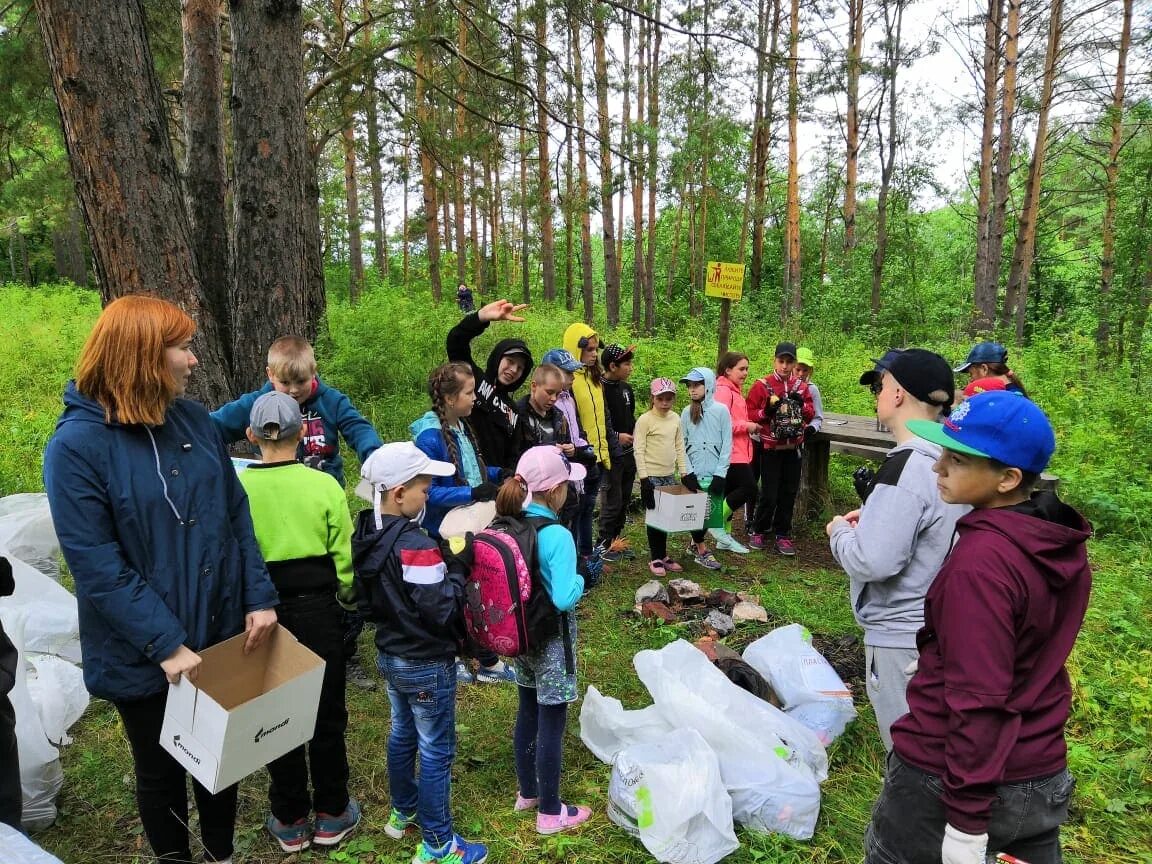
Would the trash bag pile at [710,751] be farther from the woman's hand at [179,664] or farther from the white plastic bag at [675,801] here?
the woman's hand at [179,664]

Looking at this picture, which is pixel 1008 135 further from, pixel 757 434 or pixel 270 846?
pixel 270 846

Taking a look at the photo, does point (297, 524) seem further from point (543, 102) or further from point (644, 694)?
point (543, 102)

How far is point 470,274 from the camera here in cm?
2956

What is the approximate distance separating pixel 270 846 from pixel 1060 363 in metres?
11.1

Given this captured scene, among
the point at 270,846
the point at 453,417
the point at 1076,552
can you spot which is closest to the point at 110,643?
the point at 270,846

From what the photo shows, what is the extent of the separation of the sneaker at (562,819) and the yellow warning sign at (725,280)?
5.50 m

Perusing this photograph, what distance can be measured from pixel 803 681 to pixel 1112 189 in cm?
1675

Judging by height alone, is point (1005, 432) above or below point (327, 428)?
above

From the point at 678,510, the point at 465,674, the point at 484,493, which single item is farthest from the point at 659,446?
the point at 465,674

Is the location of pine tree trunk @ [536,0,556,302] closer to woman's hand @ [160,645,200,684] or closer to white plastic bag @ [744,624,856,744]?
white plastic bag @ [744,624,856,744]

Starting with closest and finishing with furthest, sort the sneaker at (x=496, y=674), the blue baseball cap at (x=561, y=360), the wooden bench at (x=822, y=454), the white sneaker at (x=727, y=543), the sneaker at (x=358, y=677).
Result: the sneaker at (x=358, y=677), the sneaker at (x=496, y=674), the blue baseball cap at (x=561, y=360), the white sneaker at (x=727, y=543), the wooden bench at (x=822, y=454)

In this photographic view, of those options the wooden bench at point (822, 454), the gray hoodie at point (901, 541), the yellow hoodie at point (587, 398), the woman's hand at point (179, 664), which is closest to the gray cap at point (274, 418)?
the woman's hand at point (179, 664)

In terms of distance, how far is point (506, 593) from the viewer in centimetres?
235

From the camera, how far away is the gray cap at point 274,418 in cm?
239
